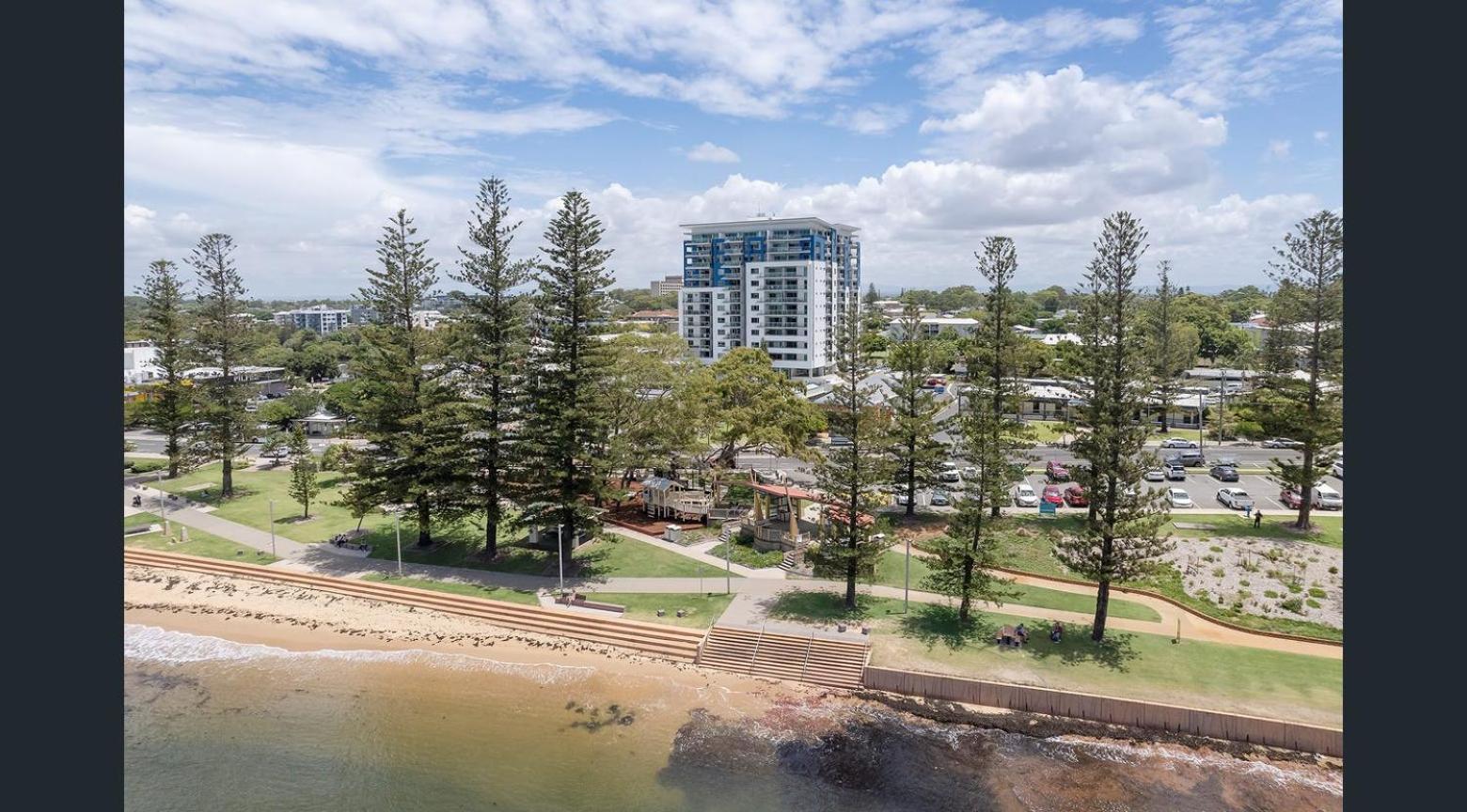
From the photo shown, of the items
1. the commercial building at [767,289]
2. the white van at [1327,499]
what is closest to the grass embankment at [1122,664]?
the white van at [1327,499]

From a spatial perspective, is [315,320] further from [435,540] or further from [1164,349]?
[1164,349]

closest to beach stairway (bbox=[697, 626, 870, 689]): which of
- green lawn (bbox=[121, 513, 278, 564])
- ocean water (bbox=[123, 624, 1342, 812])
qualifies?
ocean water (bbox=[123, 624, 1342, 812])

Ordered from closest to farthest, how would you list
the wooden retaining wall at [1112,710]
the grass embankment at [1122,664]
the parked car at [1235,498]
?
the wooden retaining wall at [1112,710], the grass embankment at [1122,664], the parked car at [1235,498]

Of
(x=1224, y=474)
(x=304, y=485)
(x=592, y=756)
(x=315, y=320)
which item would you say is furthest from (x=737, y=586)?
(x=315, y=320)

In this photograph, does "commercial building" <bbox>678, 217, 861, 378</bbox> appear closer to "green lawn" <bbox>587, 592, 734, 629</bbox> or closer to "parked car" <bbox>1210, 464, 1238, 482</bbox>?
"parked car" <bbox>1210, 464, 1238, 482</bbox>

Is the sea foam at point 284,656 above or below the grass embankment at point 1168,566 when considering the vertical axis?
below

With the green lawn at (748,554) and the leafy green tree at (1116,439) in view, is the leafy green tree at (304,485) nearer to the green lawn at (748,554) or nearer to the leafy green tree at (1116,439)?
the green lawn at (748,554)
